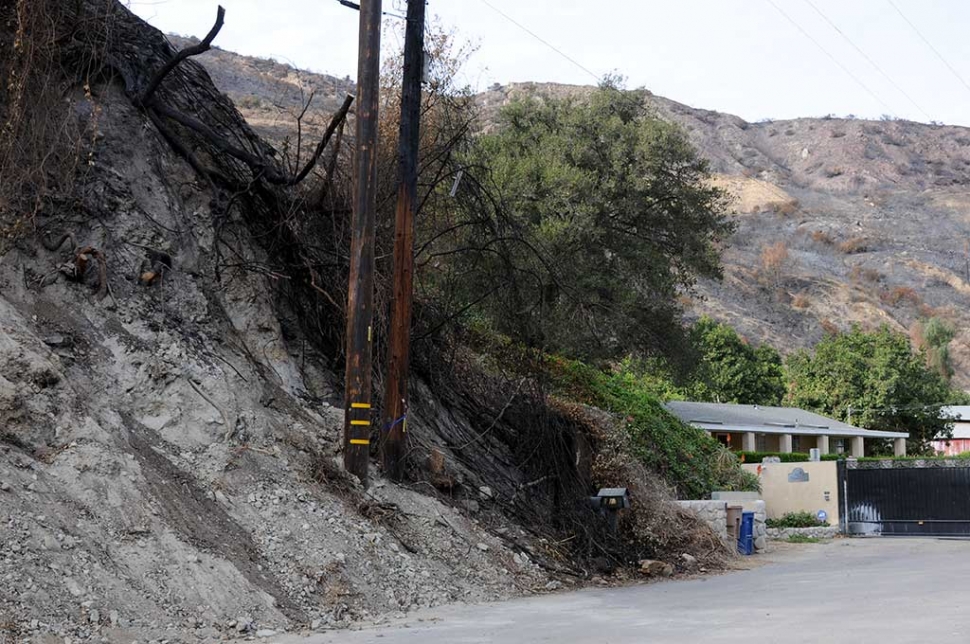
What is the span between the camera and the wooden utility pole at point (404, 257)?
13.5m

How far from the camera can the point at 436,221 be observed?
→ 17.0 m

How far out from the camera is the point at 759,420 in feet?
150

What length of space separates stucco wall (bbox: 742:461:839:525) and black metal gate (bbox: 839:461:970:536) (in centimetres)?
24

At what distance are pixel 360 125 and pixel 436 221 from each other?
13.7ft

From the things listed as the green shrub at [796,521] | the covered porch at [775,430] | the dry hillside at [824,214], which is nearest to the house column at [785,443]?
the covered porch at [775,430]

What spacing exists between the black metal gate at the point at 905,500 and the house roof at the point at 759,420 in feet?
42.3

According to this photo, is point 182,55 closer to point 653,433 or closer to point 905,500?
point 653,433

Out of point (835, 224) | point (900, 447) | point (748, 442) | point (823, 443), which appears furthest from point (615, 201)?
point (835, 224)

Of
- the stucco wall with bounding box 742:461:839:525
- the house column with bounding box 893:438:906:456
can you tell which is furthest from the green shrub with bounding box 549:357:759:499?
the house column with bounding box 893:438:906:456

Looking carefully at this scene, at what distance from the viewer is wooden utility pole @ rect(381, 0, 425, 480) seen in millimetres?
13453

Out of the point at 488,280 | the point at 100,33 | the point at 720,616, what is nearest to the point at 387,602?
the point at 720,616

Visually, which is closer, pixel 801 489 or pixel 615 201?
pixel 801 489

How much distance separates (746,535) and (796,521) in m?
8.16

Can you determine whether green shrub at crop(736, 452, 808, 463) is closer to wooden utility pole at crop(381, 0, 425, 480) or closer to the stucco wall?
the stucco wall
